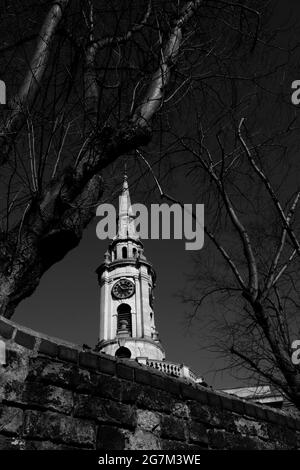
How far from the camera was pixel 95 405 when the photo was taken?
10.3ft

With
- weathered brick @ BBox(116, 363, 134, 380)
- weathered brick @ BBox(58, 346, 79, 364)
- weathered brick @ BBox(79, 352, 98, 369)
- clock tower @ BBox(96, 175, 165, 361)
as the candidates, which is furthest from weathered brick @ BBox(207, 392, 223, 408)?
clock tower @ BBox(96, 175, 165, 361)

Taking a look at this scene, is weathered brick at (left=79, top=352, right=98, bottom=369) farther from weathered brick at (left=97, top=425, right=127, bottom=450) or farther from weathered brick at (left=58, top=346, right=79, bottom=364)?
weathered brick at (left=97, top=425, right=127, bottom=450)

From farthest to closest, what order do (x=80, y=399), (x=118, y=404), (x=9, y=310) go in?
(x=9, y=310) < (x=118, y=404) < (x=80, y=399)

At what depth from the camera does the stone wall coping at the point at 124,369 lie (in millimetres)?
2967

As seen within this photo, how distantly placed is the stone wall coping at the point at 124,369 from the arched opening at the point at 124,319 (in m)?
37.2

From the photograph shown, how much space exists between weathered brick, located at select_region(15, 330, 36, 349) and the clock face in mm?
40082

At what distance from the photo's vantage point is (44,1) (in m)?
4.68

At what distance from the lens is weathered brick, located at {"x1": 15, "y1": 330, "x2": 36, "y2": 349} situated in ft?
9.57

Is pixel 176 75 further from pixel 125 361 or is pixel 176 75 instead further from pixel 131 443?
pixel 131 443

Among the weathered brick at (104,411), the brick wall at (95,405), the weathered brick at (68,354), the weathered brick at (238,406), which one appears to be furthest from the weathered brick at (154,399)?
the weathered brick at (238,406)

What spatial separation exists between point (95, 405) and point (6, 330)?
910 millimetres

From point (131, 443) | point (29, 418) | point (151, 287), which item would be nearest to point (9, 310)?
point (29, 418)

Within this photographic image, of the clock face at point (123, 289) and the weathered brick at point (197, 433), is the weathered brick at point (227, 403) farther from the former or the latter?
the clock face at point (123, 289)

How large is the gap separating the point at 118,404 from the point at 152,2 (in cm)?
480
